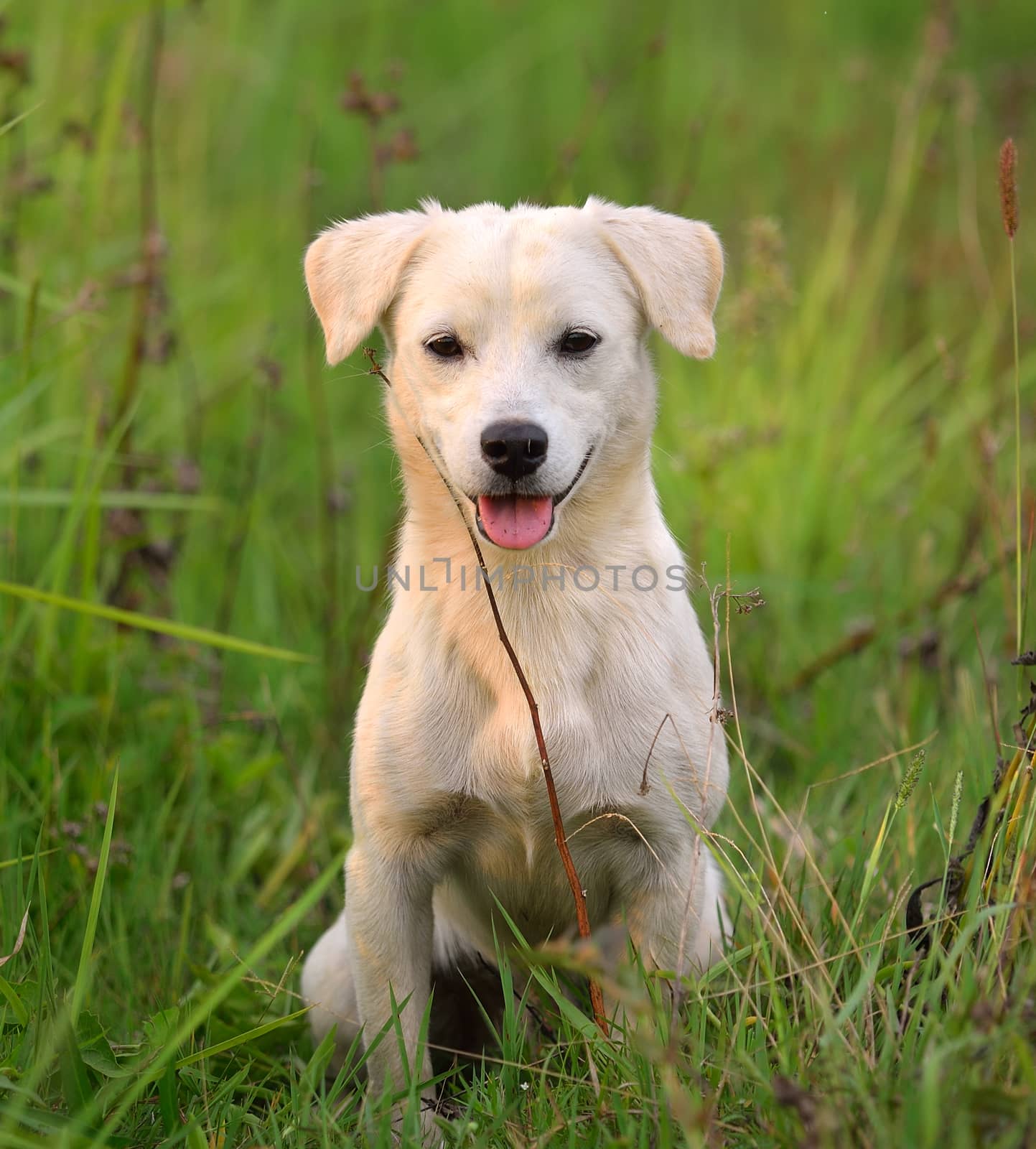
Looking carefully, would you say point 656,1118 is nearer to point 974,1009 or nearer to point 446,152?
point 974,1009

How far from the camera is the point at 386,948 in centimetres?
257

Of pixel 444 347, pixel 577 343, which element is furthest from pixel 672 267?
pixel 444 347

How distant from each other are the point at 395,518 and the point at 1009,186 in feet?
10.4

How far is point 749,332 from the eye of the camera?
418 centimetres

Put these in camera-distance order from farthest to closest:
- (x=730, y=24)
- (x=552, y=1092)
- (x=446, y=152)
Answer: (x=730, y=24) → (x=446, y=152) → (x=552, y=1092)

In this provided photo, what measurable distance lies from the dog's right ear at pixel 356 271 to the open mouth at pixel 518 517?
1.69ft

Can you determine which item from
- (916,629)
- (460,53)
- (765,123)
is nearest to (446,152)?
(460,53)

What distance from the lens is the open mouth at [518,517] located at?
2459mm

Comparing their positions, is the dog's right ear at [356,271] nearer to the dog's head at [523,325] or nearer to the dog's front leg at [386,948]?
the dog's head at [523,325]

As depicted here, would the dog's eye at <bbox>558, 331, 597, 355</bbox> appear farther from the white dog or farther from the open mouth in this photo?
the open mouth

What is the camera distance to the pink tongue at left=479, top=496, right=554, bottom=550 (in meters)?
2.46

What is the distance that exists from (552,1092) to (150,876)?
4.80 feet

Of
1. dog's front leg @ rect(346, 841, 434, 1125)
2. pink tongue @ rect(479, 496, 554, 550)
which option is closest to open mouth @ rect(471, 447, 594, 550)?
pink tongue @ rect(479, 496, 554, 550)

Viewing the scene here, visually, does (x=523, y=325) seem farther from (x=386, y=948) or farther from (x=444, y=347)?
(x=386, y=948)
